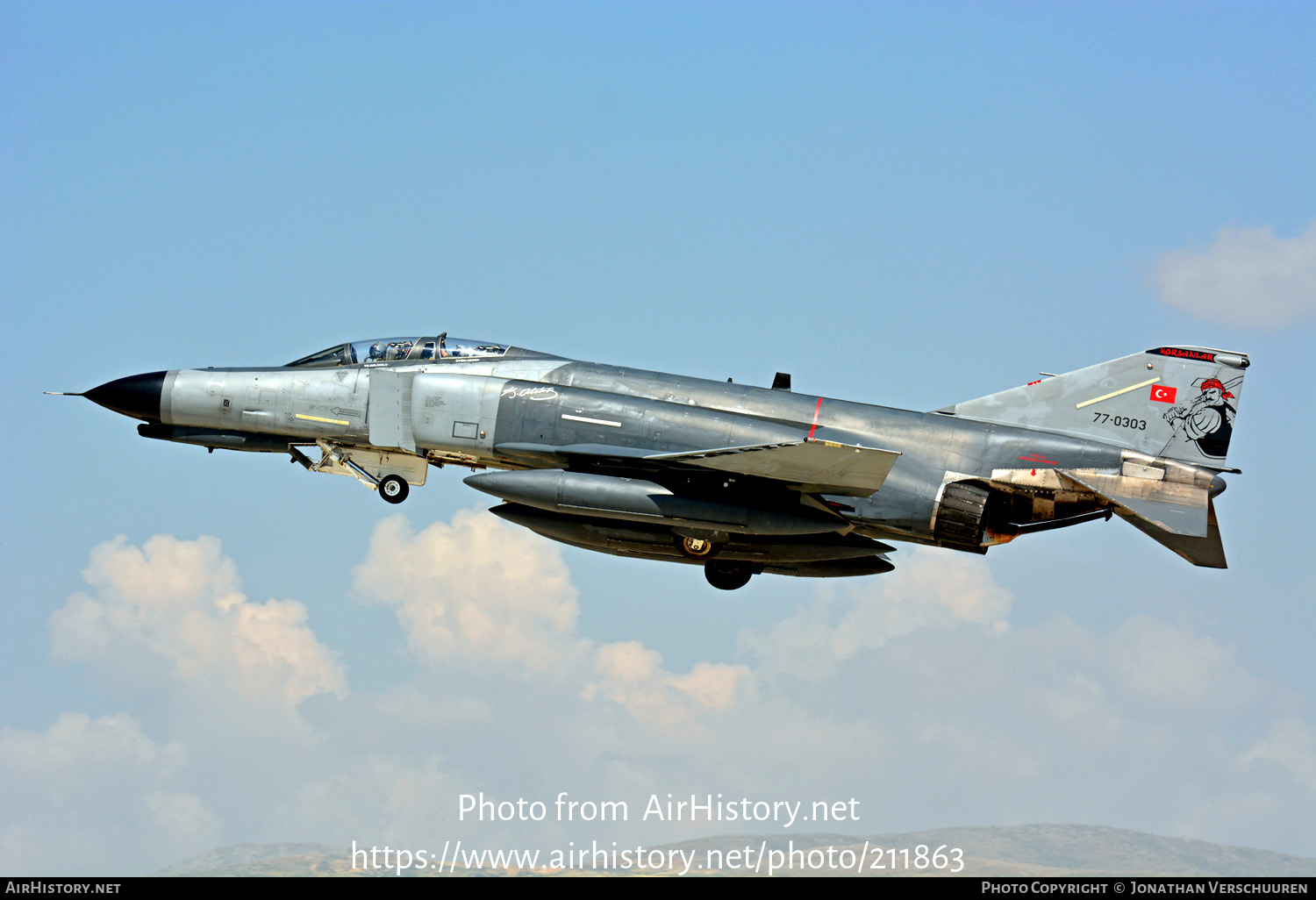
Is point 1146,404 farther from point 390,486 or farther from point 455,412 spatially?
point 390,486

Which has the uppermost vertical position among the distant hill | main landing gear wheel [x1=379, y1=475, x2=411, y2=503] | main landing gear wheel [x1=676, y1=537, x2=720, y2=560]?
main landing gear wheel [x1=379, y1=475, x2=411, y2=503]

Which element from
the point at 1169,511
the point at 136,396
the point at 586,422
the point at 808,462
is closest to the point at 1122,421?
the point at 1169,511

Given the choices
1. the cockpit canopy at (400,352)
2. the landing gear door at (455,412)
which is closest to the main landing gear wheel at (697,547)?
the landing gear door at (455,412)

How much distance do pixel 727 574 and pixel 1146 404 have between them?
7.57 metres

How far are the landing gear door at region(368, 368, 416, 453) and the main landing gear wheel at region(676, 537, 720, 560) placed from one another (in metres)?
4.69

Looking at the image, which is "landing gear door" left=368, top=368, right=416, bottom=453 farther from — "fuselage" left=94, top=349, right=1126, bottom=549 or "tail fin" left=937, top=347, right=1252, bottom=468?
"tail fin" left=937, top=347, right=1252, bottom=468

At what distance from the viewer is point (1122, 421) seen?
20469mm

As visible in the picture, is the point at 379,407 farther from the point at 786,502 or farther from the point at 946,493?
the point at 946,493

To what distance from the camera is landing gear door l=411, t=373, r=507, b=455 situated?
2041cm

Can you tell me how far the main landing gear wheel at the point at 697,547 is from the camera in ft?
69.4

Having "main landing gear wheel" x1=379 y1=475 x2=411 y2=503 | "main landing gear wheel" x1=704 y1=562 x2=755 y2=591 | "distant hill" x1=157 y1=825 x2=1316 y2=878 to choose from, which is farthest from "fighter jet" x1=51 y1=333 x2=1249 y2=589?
"distant hill" x1=157 y1=825 x2=1316 y2=878

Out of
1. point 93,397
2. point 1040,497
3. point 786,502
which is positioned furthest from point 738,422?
point 93,397

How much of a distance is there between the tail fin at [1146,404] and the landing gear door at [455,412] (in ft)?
24.6

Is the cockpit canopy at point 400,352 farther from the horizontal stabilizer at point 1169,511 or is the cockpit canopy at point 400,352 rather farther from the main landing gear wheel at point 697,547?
the horizontal stabilizer at point 1169,511
